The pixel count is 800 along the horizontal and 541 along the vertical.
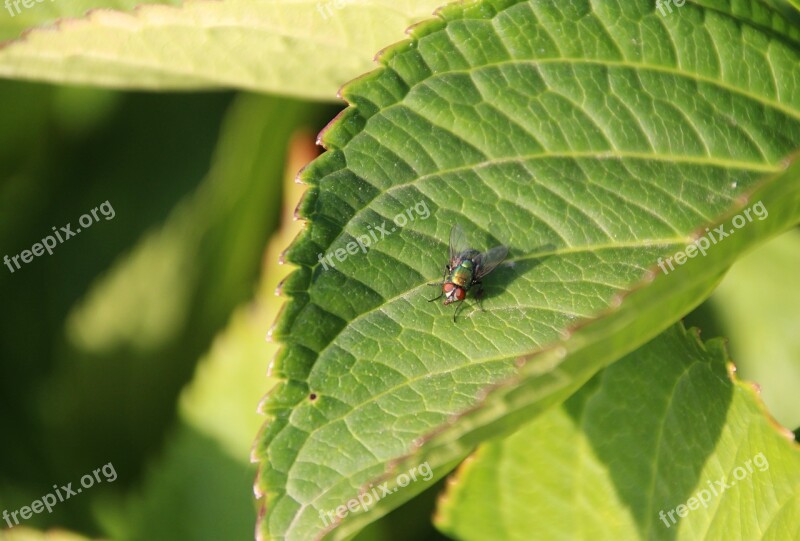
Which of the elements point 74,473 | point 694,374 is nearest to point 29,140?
point 74,473

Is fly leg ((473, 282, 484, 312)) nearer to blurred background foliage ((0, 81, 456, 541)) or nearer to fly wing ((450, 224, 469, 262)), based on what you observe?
fly wing ((450, 224, 469, 262))

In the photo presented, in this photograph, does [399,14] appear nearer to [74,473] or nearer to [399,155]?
[399,155]
